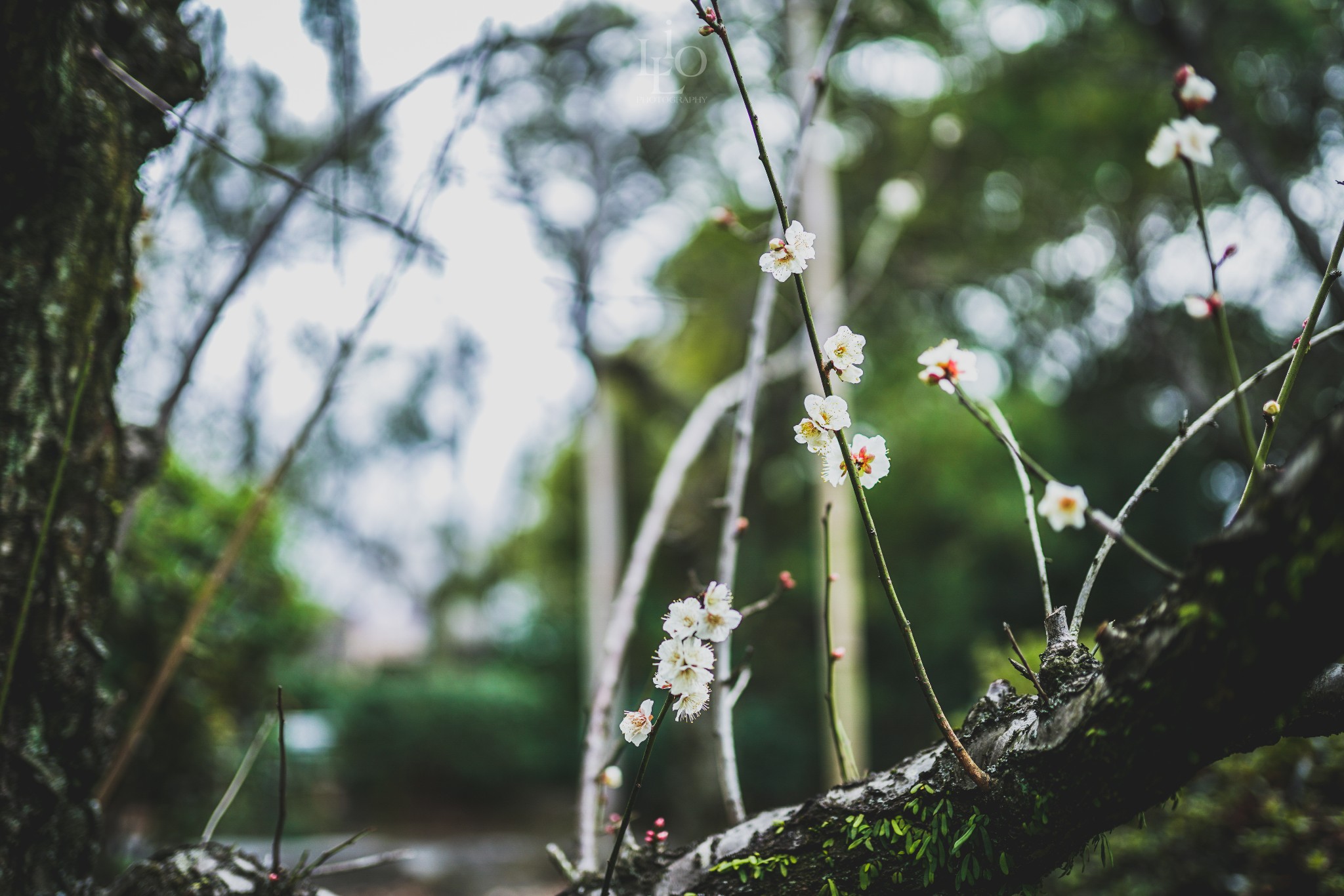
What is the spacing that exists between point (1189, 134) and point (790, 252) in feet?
1.51

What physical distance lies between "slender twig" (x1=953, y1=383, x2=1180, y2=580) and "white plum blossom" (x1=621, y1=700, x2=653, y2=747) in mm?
532

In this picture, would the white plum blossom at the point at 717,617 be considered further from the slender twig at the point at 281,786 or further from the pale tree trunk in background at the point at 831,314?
the pale tree trunk in background at the point at 831,314

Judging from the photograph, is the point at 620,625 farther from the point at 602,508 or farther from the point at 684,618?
the point at 602,508

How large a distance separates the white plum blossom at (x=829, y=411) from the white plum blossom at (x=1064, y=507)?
0.22m

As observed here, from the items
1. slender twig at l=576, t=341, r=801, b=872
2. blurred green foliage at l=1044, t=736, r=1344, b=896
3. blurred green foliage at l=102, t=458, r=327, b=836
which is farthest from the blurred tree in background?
slender twig at l=576, t=341, r=801, b=872

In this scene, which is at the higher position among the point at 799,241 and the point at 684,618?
the point at 799,241

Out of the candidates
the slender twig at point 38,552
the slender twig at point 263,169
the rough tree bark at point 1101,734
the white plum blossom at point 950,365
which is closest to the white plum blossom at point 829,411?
the white plum blossom at point 950,365

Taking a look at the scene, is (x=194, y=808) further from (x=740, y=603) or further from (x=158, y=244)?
(x=740, y=603)

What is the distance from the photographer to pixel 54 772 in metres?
1.30

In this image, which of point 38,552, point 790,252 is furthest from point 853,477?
point 38,552

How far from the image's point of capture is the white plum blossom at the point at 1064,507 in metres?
0.75

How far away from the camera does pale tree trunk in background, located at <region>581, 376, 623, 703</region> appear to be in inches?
313

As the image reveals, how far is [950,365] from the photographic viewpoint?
0.94 m

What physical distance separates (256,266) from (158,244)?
262mm
